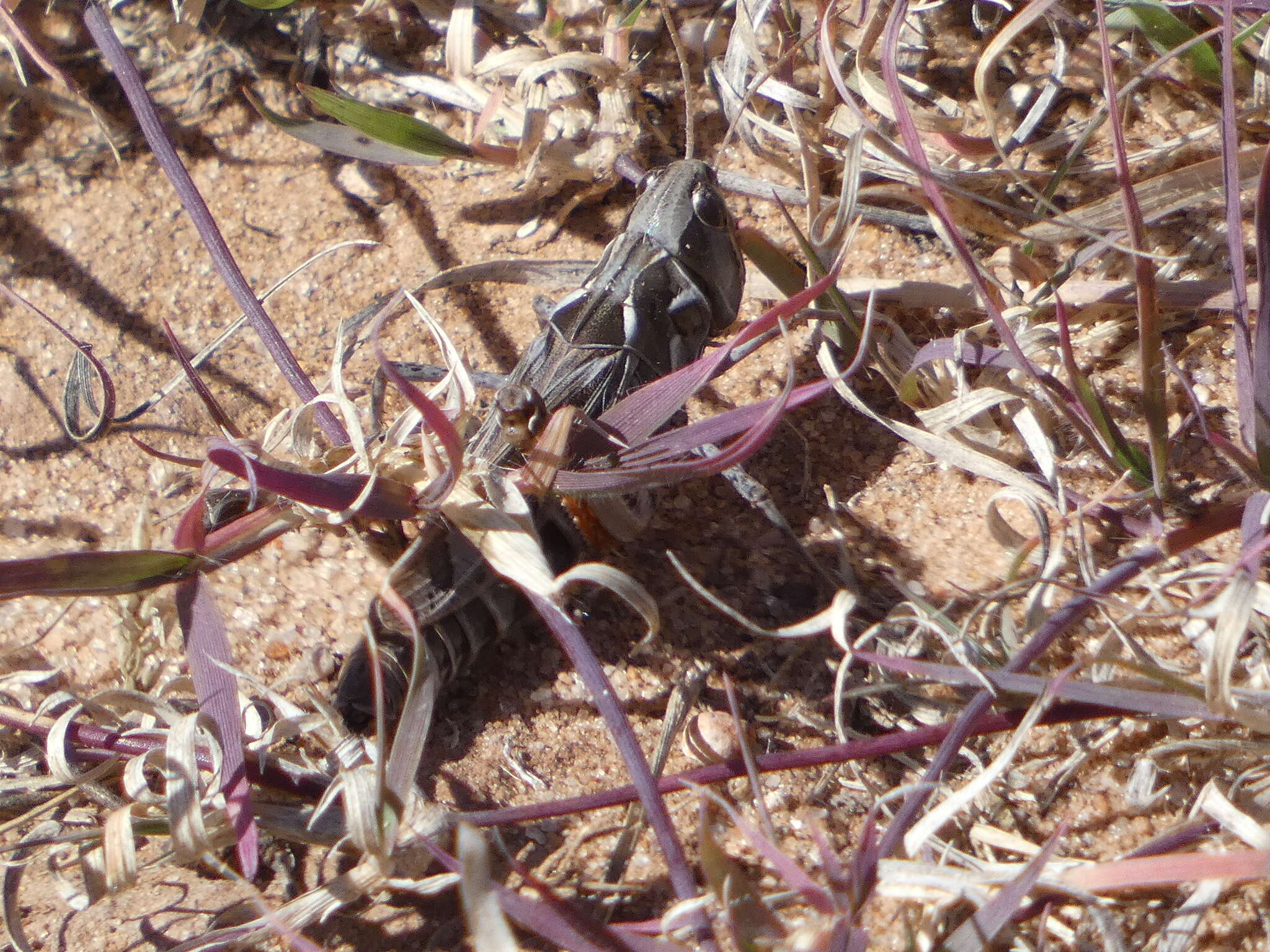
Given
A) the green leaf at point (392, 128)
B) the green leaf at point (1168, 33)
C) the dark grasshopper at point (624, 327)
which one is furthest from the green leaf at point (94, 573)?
the green leaf at point (1168, 33)

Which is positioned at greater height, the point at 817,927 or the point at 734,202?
the point at 734,202

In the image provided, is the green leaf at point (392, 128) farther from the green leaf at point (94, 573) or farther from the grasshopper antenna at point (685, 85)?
the green leaf at point (94, 573)

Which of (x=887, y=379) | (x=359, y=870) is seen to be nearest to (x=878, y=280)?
(x=887, y=379)

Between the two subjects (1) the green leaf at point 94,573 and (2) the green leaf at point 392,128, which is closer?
(1) the green leaf at point 94,573

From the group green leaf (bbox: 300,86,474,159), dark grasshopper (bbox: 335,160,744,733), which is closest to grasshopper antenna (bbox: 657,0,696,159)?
dark grasshopper (bbox: 335,160,744,733)

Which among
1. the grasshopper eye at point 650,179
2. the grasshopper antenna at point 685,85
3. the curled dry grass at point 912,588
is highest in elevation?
the grasshopper antenna at point 685,85

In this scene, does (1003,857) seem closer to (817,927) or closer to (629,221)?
(817,927)

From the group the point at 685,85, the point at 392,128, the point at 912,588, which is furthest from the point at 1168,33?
the point at 392,128
